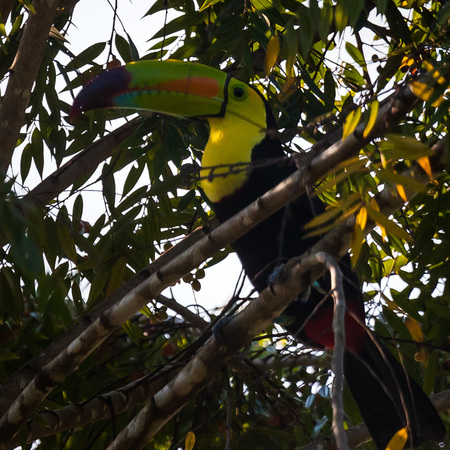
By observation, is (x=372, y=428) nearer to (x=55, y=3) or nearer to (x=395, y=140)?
(x=395, y=140)

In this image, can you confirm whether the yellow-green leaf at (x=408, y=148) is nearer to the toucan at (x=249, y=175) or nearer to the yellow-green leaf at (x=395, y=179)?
the yellow-green leaf at (x=395, y=179)

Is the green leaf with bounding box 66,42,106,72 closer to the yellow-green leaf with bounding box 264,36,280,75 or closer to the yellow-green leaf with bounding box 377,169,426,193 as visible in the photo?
the yellow-green leaf with bounding box 264,36,280,75

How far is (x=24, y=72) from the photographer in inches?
107

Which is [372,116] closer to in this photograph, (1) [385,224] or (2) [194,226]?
(1) [385,224]

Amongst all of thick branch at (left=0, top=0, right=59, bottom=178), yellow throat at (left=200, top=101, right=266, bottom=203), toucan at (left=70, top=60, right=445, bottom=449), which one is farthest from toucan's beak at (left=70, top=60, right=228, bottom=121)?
thick branch at (left=0, top=0, right=59, bottom=178)

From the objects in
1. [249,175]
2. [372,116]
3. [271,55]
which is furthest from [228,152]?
[372,116]

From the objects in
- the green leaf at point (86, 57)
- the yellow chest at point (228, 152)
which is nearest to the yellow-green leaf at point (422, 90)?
the yellow chest at point (228, 152)

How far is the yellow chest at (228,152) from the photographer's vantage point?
9.70ft

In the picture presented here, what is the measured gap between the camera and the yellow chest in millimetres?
2955

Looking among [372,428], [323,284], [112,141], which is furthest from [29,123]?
[372,428]

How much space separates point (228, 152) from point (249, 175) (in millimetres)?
112

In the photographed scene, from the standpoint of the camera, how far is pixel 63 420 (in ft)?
9.12

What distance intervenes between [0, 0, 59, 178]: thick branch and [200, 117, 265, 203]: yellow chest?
0.65m

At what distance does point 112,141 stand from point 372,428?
4.73 feet
